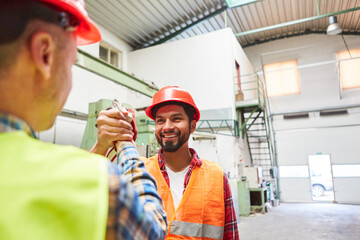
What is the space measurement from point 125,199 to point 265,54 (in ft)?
50.6

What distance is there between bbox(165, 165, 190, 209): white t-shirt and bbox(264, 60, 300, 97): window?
13.2 m

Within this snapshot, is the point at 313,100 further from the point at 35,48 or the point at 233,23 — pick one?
the point at 35,48

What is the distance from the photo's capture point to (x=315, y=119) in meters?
13.5

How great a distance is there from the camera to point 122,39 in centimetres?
1250

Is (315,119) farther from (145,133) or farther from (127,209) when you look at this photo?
(127,209)

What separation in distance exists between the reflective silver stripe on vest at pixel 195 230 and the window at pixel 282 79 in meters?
13.5

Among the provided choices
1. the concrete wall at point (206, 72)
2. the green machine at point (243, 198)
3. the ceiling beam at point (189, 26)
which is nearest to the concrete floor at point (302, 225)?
the green machine at point (243, 198)

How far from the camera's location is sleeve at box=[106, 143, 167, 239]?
0.52m

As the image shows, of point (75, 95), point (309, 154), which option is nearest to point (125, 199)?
point (75, 95)

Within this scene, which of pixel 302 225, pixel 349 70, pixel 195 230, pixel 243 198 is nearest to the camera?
pixel 195 230

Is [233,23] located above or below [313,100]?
above

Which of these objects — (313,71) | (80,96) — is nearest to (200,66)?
(80,96)

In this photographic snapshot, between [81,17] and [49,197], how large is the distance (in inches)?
19.3

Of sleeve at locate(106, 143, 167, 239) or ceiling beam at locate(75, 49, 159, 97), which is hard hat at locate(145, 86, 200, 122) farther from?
ceiling beam at locate(75, 49, 159, 97)
